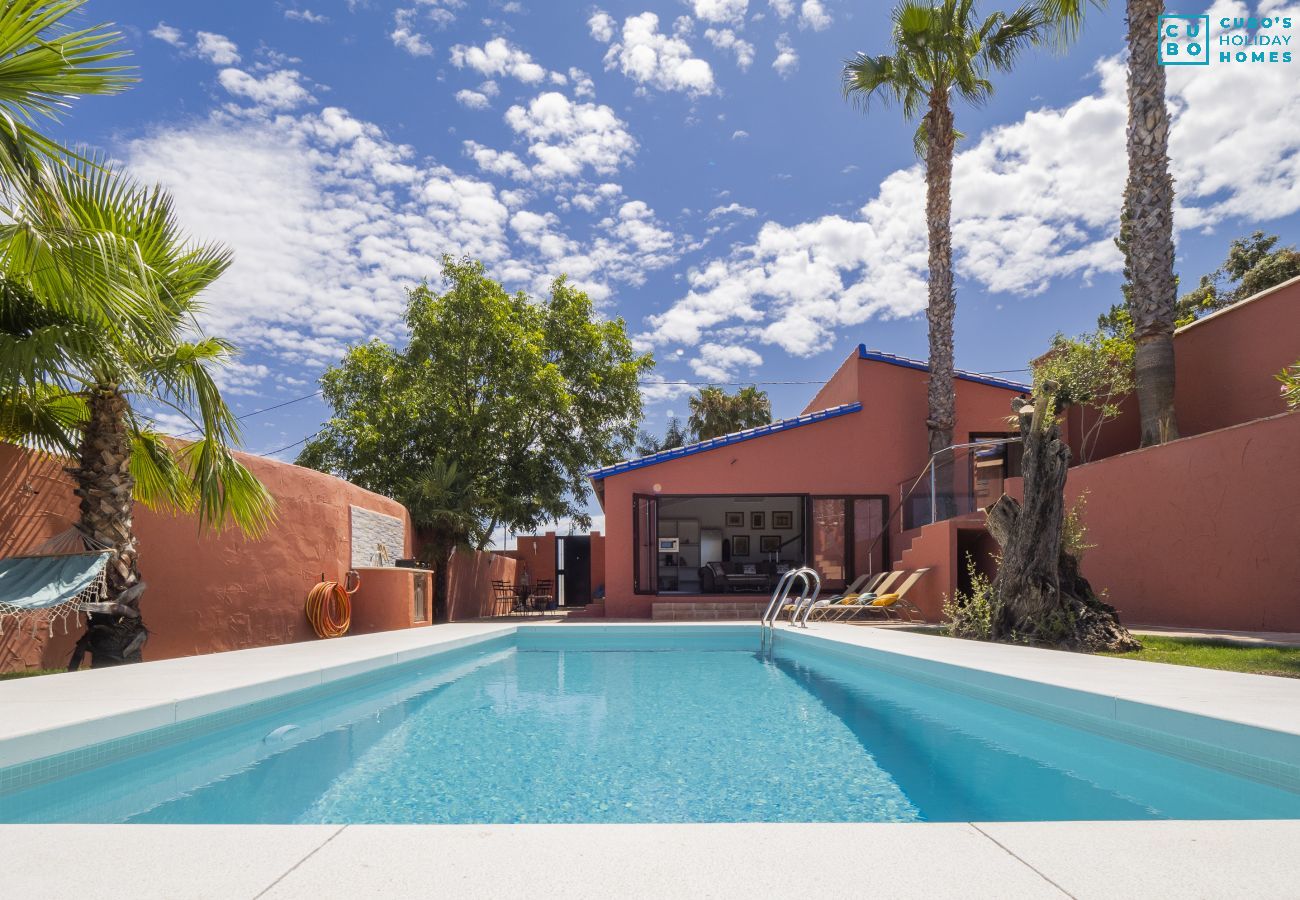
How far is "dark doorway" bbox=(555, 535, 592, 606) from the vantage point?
2227cm

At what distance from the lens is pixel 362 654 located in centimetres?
730

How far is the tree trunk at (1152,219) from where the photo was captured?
33.4 ft

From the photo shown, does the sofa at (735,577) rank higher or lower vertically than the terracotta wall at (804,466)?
lower

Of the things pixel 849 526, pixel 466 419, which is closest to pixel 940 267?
pixel 849 526

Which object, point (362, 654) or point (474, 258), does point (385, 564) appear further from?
point (474, 258)

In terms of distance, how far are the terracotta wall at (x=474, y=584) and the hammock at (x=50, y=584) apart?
11200 millimetres

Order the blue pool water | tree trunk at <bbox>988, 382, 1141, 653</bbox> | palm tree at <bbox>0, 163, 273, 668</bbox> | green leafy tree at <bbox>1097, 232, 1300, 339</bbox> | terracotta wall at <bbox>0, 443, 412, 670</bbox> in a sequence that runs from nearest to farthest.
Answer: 1. the blue pool water
2. palm tree at <bbox>0, 163, 273, 668</bbox>
3. terracotta wall at <bbox>0, 443, 412, 670</bbox>
4. tree trunk at <bbox>988, 382, 1141, 653</bbox>
5. green leafy tree at <bbox>1097, 232, 1300, 339</bbox>

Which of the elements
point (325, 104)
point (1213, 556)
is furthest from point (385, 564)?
point (1213, 556)

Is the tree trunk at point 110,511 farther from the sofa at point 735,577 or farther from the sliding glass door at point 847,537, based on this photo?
the sliding glass door at point 847,537

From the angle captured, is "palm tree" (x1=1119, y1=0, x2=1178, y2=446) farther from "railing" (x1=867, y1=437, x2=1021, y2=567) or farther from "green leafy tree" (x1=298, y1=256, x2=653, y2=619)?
"green leafy tree" (x1=298, y1=256, x2=653, y2=619)

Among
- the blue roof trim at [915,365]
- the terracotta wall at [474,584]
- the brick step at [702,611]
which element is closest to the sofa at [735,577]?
the brick step at [702,611]

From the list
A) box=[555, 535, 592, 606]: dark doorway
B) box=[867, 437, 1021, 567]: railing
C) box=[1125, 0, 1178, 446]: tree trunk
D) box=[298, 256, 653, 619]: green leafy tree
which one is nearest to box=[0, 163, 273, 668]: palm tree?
box=[867, 437, 1021, 567]: railing

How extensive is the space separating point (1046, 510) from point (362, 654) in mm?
6835

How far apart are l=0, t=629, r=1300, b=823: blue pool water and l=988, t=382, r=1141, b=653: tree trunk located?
195 cm
